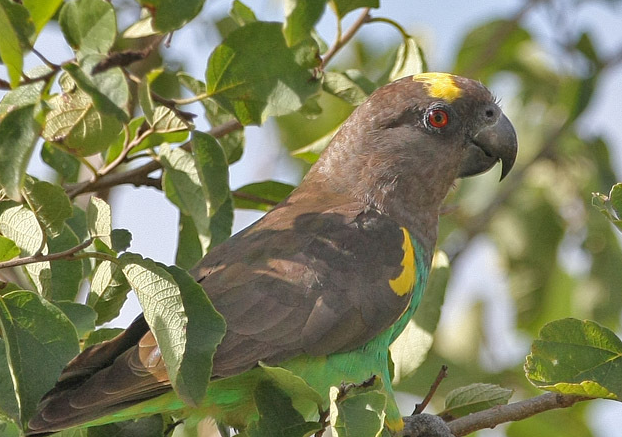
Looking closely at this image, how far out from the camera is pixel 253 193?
3723 millimetres

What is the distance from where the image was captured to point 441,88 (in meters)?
4.05

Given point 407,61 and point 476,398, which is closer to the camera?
point 476,398

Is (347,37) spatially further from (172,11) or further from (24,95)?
(24,95)

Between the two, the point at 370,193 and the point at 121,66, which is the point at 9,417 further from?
the point at 370,193

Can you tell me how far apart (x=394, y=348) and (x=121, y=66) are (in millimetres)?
1824

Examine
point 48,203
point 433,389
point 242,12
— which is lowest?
point 433,389

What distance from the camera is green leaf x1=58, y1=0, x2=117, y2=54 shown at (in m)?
2.34

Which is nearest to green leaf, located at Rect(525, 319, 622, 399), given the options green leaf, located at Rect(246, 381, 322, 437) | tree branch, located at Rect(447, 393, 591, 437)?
tree branch, located at Rect(447, 393, 591, 437)

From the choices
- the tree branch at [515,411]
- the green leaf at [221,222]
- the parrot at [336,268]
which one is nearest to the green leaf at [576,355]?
the tree branch at [515,411]

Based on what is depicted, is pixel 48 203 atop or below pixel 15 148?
below

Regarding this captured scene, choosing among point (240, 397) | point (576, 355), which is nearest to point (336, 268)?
point (240, 397)

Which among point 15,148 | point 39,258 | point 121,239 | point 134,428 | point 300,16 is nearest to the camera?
point 15,148

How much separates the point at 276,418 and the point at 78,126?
3.60 feet

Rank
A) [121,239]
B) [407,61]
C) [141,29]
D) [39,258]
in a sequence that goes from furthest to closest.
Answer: [407,61], [141,29], [121,239], [39,258]
